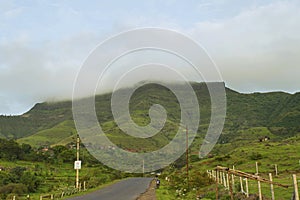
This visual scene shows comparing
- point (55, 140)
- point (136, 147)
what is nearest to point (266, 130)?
point (136, 147)

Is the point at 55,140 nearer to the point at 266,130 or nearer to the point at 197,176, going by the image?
the point at 266,130

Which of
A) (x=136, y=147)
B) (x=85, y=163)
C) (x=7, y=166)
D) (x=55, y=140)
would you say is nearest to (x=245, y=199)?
(x=7, y=166)

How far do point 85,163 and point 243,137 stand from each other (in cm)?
8497

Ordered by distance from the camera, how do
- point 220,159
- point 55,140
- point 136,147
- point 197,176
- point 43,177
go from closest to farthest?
point 197,176 → point 43,177 → point 220,159 → point 136,147 → point 55,140

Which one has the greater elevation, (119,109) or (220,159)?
(119,109)

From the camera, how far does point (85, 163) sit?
9588cm

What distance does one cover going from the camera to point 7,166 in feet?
253

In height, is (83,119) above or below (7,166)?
above

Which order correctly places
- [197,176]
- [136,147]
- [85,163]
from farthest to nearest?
[136,147], [85,163], [197,176]

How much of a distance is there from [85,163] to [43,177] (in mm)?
27386

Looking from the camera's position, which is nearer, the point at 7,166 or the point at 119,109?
the point at 119,109

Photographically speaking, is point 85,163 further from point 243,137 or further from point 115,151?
point 243,137

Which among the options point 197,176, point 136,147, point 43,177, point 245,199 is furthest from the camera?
point 136,147

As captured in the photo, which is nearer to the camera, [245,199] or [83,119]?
[245,199]
